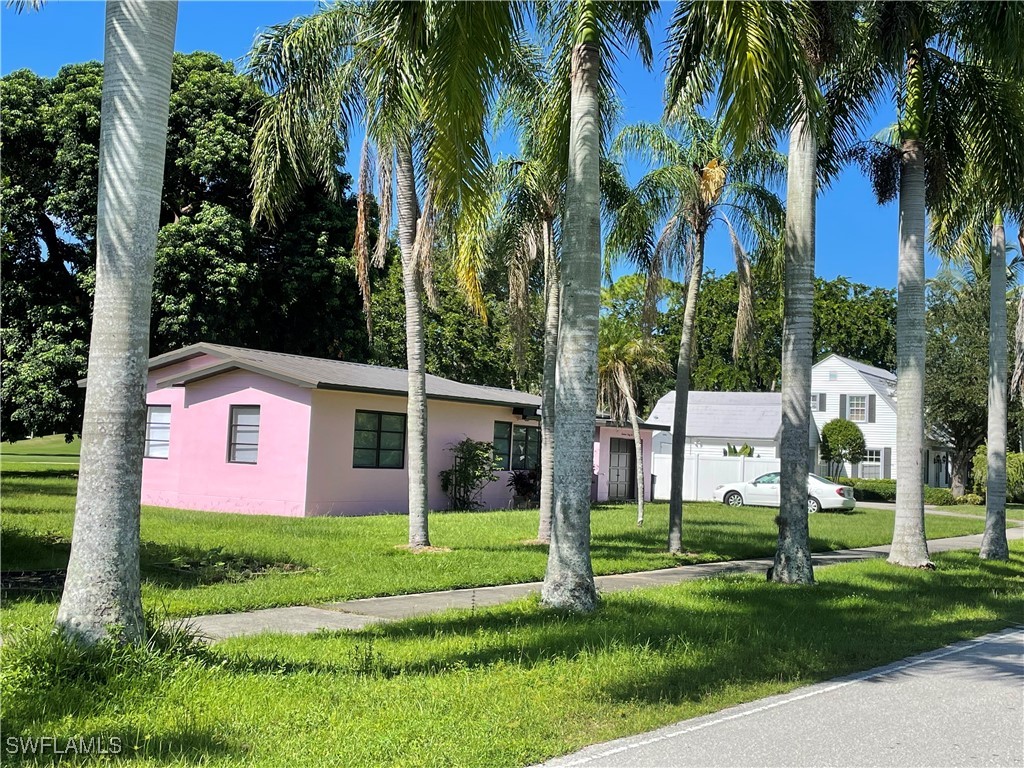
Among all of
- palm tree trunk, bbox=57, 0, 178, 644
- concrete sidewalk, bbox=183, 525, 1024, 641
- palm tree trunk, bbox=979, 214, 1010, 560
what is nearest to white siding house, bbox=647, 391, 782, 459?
palm tree trunk, bbox=979, 214, 1010, 560

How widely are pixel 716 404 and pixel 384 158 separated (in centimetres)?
3058

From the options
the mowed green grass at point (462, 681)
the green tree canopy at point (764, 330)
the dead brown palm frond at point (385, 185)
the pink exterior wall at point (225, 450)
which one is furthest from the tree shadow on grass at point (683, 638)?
the green tree canopy at point (764, 330)

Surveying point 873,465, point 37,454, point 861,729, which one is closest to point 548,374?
point 861,729

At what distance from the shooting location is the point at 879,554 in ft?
61.0

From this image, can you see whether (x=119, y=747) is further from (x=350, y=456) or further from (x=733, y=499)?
(x=733, y=499)

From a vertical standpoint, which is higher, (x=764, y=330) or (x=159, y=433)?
(x=764, y=330)

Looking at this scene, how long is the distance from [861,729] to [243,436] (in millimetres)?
17964

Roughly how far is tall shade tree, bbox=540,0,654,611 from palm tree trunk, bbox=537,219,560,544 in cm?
691

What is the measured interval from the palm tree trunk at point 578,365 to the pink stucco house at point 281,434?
36.3 ft

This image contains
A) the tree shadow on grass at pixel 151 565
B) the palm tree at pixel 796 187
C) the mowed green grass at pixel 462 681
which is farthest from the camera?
the palm tree at pixel 796 187

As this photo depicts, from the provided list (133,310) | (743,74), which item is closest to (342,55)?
(743,74)

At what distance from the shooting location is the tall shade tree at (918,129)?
14867mm

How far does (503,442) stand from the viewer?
27.4 m

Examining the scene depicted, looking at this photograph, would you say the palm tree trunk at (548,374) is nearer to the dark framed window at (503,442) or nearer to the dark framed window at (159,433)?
the dark framed window at (503,442)
